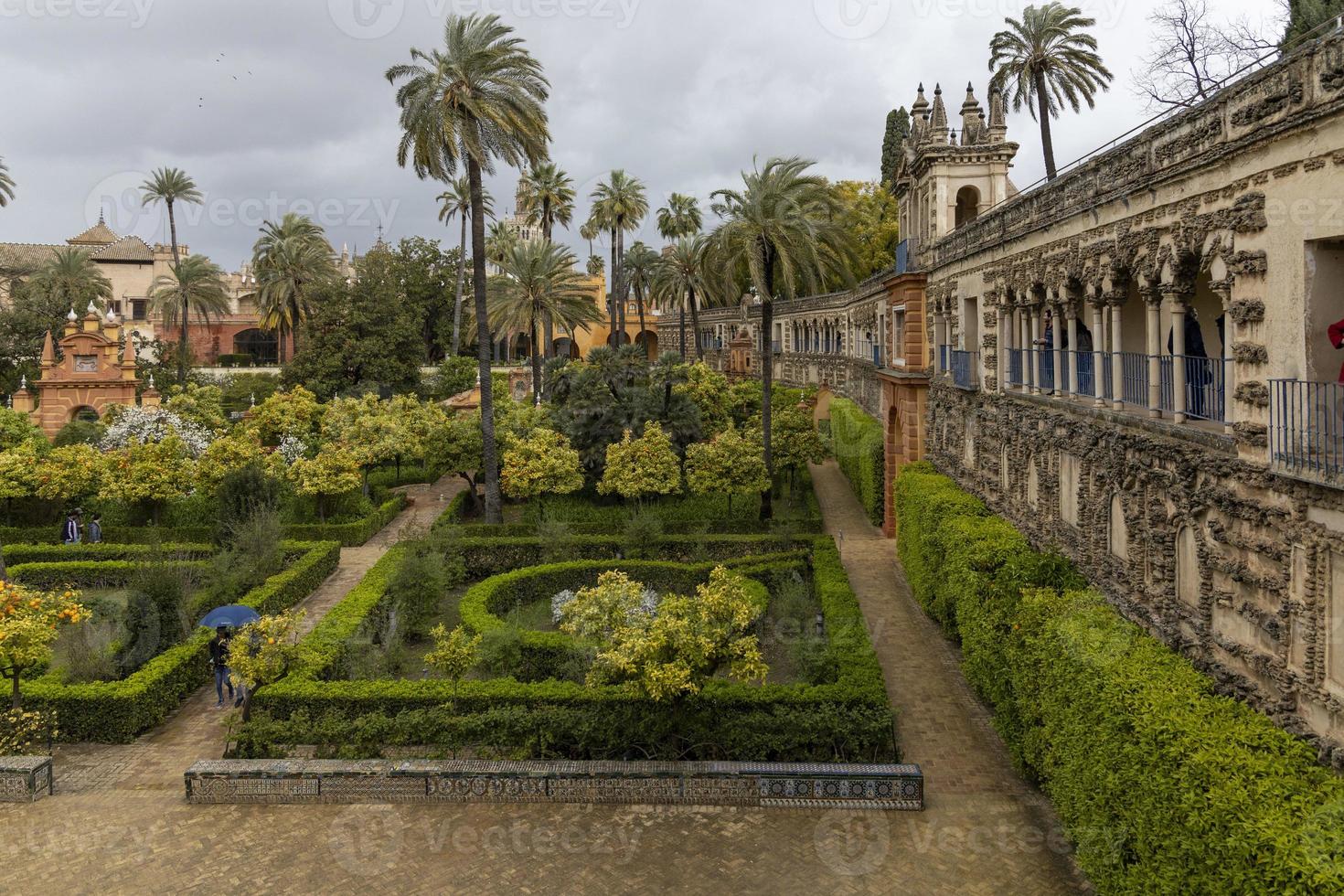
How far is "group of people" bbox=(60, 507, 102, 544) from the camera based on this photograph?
2839 centimetres

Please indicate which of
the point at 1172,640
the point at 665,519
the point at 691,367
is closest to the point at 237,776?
the point at 1172,640

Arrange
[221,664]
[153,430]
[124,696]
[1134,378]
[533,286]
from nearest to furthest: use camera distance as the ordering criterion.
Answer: [1134,378] → [124,696] → [221,664] → [153,430] → [533,286]

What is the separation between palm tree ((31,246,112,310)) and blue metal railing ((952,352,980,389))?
2040 inches

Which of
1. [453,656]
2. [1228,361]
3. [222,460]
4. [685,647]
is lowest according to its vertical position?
[453,656]

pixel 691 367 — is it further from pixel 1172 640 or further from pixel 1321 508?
pixel 1321 508

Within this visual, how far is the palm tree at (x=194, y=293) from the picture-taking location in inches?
2389

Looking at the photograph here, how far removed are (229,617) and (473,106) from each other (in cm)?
1663

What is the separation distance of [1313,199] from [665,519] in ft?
73.1

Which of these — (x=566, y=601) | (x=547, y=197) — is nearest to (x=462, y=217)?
(x=547, y=197)

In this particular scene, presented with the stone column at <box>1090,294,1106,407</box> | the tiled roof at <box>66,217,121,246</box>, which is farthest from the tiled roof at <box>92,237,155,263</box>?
the stone column at <box>1090,294,1106,407</box>

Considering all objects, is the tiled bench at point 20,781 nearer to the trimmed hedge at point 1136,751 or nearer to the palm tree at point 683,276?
the trimmed hedge at point 1136,751

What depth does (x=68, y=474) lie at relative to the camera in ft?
95.1

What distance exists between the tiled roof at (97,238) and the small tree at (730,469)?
76.8 m

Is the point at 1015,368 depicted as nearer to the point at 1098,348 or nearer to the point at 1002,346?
the point at 1002,346
